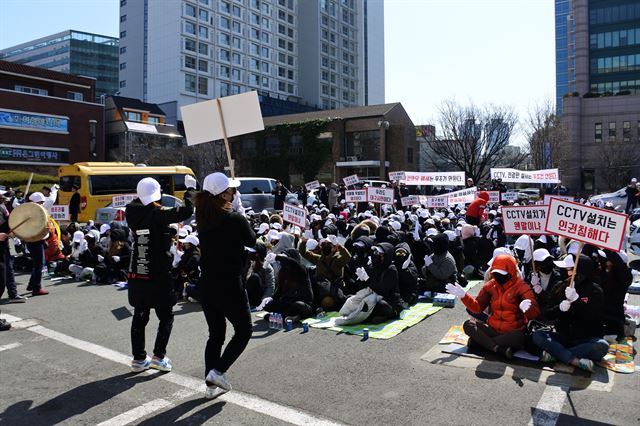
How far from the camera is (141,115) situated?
5775cm

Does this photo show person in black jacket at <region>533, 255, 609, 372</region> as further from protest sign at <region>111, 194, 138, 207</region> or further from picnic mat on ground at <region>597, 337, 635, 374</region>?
protest sign at <region>111, 194, 138, 207</region>

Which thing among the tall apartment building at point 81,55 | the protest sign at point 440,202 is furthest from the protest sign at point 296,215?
the tall apartment building at point 81,55

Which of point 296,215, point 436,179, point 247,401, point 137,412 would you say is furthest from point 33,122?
point 247,401

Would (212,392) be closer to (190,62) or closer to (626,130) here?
(626,130)

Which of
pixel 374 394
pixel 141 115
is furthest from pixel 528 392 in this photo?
pixel 141 115

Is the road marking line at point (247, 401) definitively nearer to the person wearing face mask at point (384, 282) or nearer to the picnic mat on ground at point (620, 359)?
the person wearing face mask at point (384, 282)

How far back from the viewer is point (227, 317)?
450cm

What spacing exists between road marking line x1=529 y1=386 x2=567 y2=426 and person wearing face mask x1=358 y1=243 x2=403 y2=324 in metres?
2.66

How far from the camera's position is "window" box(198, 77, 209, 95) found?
7449cm

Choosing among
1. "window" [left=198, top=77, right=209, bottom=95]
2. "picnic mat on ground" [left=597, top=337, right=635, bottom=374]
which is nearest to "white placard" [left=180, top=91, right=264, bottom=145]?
"picnic mat on ground" [left=597, top=337, right=635, bottom=374]

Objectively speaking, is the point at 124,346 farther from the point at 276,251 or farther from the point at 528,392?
the point at 528,392

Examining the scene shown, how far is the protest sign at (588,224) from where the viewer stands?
17.4 feet

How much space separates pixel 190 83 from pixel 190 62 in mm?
2938

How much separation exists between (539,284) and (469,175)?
112ft
